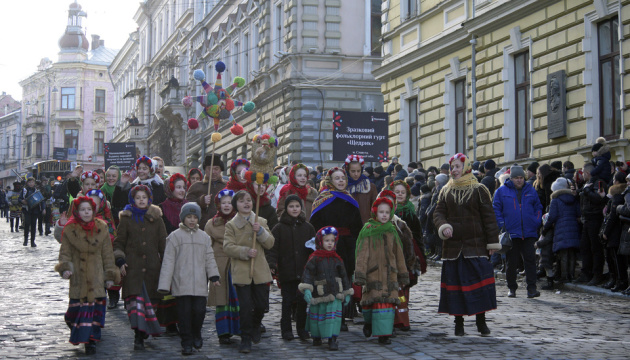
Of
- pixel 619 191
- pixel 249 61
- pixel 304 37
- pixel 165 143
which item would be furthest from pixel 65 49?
pixel 619 191

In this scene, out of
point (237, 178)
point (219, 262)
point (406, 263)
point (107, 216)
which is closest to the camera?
point (219, 262)

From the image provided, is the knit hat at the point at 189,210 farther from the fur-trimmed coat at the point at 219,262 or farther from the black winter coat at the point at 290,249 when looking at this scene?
the black winter coat at the point at 290,249

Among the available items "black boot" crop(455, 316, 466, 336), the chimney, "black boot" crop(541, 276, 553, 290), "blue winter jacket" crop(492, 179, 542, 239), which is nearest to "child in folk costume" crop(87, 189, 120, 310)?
"black boot" crop(455, 316, 466, 336)

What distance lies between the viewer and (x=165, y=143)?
56.2 metres

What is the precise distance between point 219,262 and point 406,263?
76.3 inches

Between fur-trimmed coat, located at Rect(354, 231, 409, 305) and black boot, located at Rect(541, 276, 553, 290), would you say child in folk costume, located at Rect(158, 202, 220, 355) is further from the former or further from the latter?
black boot, located at Rect(541, 276, 553, 290)

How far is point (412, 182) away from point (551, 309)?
741cm

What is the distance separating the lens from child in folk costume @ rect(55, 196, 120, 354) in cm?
883

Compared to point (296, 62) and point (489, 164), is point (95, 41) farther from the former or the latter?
point (489, 164)

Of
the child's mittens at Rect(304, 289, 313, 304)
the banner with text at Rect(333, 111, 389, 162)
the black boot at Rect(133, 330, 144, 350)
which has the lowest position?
the black boot at Rect(133, 330, 144, 350)

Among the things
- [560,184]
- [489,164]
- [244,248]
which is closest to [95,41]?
[489,164]

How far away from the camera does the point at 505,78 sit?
20188 millimetres

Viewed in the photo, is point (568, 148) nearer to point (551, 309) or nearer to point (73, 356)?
point (551, 309)

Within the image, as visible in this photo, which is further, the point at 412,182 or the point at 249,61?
the point at 249,61
